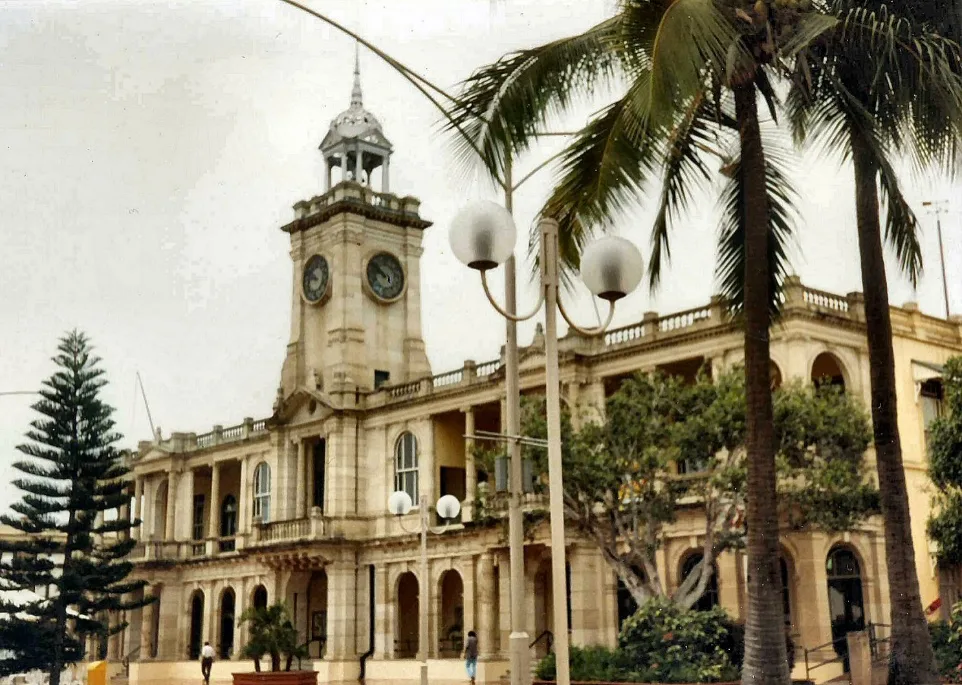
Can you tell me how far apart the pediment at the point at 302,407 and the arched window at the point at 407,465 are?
9.84 ft

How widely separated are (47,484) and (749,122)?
110 ft

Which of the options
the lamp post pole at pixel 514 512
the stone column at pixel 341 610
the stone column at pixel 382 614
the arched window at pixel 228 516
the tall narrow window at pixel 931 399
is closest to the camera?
the lamp post pole at pixel 514 512

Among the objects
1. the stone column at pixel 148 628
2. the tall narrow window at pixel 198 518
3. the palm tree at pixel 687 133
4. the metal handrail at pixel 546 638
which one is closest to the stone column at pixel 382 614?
the metal handrail at pixel 546 638

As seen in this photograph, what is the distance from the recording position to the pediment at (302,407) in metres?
45.8

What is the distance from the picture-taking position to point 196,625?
54.7 m

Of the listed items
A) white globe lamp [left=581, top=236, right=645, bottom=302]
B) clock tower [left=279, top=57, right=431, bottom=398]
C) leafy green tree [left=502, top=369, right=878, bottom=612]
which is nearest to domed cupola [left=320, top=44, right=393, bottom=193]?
clock tower [left=279, top=57, right=431, bottom=398]

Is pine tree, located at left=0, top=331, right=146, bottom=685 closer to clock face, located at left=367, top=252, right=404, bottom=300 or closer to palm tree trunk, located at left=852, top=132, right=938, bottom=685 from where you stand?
clock face, located at left=367, top=252, right=404, bottom=300

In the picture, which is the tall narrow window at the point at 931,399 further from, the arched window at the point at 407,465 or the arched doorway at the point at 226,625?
the arched doorway at the point at 226,625

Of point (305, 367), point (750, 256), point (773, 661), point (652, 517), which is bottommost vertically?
point (773, 661)

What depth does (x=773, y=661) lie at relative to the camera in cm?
1488

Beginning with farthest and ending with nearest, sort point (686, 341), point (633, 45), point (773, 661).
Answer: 1. point (686, 341)
2. point (773, 661)
3. point (633, 45)

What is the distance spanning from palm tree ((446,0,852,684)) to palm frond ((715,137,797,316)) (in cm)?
2

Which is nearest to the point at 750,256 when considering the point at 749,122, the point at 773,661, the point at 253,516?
the point at 749,122

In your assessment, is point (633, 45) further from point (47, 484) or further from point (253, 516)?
point (253, 516)
